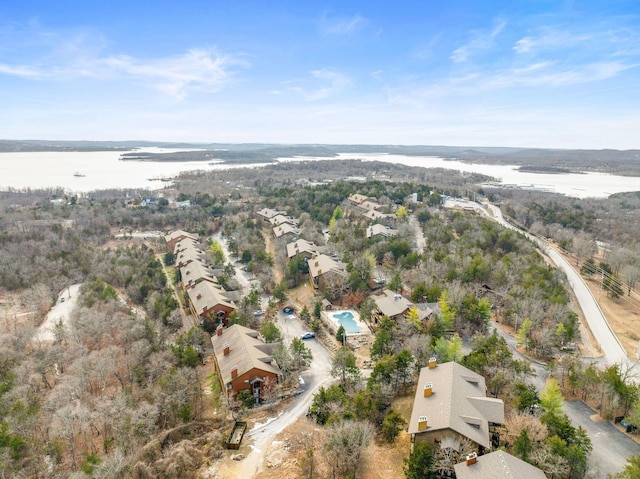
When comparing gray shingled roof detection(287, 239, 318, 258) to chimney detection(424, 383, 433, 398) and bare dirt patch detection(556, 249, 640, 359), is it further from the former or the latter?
bare dirt patch detection(556, 249, 640, 359)

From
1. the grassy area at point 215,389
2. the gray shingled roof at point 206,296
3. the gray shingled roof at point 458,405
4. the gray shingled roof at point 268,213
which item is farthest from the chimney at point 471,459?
the gray shingled roof at point 268,213

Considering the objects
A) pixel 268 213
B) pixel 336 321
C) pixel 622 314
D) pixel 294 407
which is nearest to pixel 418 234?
pixel 268 213

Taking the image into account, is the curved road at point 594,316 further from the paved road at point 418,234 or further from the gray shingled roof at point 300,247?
the gray shingled roof at point 300,247

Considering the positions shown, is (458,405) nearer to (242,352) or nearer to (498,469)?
(498,469)

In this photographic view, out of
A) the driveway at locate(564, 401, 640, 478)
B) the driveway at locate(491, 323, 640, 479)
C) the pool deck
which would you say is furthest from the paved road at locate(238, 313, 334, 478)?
the driveway at locate(564, 401, 640, 478)

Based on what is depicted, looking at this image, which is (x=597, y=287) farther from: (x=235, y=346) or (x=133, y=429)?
(x=133, y=429)

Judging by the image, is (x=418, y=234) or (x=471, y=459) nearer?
(x=471, y=459)

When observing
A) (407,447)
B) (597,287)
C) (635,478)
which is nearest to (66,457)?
(407,447)
